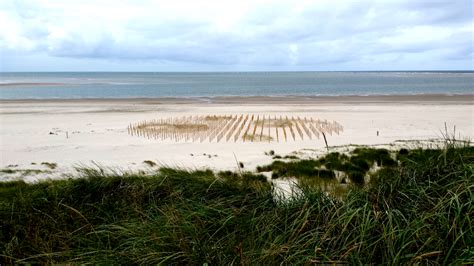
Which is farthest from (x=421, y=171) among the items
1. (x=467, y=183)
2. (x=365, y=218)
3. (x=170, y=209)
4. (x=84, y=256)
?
(x=84, y=256)

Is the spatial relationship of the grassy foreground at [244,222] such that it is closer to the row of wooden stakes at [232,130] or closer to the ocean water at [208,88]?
the row of wooden stakes at [232,130]

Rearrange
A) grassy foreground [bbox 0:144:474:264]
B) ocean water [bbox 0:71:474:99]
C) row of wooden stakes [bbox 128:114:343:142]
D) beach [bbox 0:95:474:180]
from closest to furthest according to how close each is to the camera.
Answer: grassy foreground [bbox 0:144:474:264] → beach [bbox 0:95:474:180] → row of wooden stakes [bbox 128:114:343:142] → ocean water [bbox 0:71:474:99]

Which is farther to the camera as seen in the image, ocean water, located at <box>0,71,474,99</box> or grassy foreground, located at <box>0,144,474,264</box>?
ocean water, located at <box>0,71,474,99</box>

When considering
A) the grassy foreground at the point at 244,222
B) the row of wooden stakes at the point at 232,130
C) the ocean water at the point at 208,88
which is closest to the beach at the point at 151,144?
the row of wooden stakes at the point at 232,130

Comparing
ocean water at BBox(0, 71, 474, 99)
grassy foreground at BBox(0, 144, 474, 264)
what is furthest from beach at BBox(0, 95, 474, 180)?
ocean water at BBox(0, 71, 474, 99)

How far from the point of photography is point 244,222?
3.99 m

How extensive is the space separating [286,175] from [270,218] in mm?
3499

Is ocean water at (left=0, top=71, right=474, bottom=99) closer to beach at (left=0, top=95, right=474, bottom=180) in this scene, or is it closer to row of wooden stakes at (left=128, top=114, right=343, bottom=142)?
beach at (left=0, top=95, right=474, bottom=180)

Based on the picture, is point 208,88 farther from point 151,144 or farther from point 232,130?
point 151,144

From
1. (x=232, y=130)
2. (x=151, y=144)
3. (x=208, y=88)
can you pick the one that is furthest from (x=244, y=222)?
(x=208, y=88)

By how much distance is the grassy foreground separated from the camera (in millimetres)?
3218

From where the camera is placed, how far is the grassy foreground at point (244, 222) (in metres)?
3.22

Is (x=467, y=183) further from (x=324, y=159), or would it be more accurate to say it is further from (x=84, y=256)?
(x=324, y=159)

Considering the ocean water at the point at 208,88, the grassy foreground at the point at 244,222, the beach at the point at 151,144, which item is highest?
the ocean water at the point at 208,88
